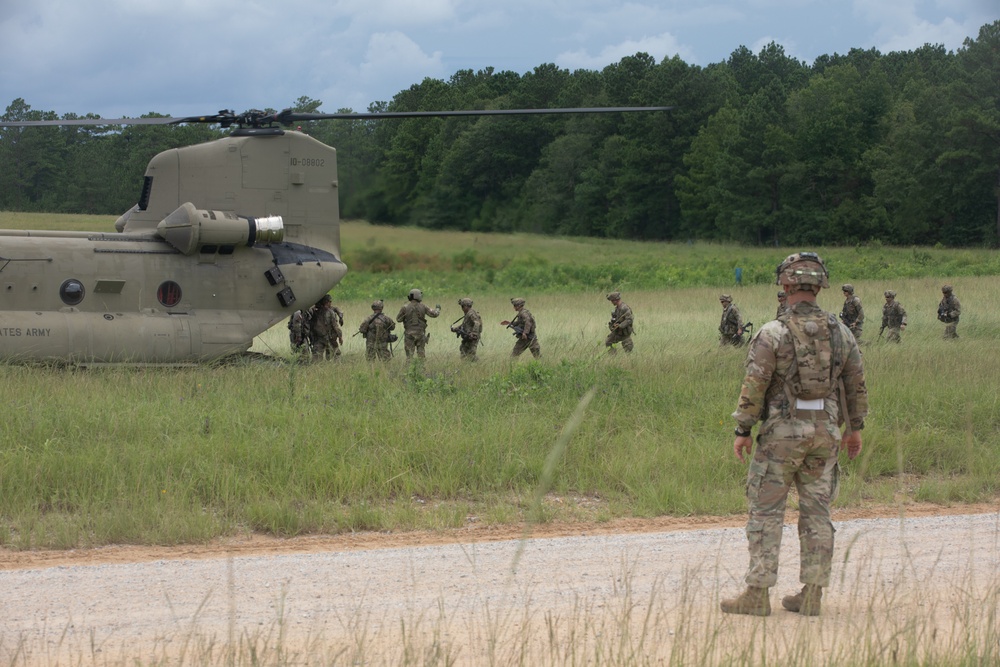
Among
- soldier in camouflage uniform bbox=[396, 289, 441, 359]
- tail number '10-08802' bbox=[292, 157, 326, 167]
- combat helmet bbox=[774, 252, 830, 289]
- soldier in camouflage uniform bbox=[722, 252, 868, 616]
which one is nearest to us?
soldier in camouflage uniform bbox=[722, 252, 868, 616]

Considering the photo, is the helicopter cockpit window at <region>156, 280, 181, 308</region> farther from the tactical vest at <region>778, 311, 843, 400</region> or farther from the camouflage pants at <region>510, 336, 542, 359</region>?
the tactical vest at <region>778, 311, 843, 400</region>

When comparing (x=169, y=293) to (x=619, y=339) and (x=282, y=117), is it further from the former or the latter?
(x=619, y=339)

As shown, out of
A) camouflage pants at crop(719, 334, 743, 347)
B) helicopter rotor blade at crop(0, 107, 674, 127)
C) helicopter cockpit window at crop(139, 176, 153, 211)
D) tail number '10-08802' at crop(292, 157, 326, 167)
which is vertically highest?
helicopter rotor blade at crop(0, 107, 674, 127)

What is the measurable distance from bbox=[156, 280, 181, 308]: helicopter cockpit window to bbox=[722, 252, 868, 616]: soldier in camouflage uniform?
10.3 meters

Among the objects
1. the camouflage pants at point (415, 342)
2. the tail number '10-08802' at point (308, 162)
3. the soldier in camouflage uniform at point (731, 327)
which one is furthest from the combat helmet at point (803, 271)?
the soldier in camouflage uniform at point (731, 327)

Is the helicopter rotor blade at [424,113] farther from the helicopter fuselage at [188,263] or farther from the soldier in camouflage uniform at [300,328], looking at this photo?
the soldier in camouflage uniform at [300,328]

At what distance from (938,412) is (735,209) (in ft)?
133

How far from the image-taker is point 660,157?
38.8 m

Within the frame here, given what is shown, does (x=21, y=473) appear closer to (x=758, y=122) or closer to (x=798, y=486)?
(x=798, y=486)

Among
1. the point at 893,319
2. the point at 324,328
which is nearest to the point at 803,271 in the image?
the point at 324,328

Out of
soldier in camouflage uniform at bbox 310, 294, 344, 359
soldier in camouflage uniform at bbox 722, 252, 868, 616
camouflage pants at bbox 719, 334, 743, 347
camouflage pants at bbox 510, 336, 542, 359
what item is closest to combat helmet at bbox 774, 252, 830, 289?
soldier in camouflage uniform at bbox 722, 252, 868, 616

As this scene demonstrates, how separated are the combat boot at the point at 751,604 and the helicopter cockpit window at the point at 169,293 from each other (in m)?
10.5

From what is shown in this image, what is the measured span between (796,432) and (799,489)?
0.34m

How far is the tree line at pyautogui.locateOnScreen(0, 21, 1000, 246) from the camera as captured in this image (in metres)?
17.9
